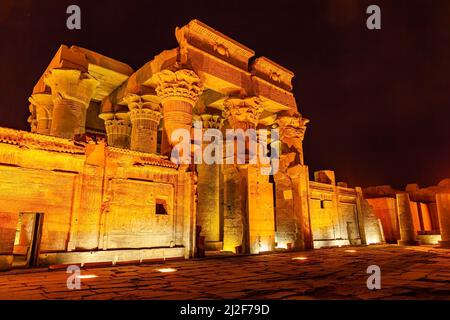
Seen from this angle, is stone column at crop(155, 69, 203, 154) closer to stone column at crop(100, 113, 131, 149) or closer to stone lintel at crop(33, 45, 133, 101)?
stone lintel at crop(33, 45, 133, 101)

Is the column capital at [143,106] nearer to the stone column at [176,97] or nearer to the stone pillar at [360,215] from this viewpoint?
the stone column at [176,97]

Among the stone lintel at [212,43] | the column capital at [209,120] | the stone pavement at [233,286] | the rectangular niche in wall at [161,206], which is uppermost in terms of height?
the stone lintel at [212,43]

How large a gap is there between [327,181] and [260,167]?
642 centimetres

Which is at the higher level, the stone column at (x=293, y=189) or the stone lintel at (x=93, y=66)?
the stone lintel at (x=93, y=66)

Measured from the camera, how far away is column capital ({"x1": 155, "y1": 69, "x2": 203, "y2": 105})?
12742 millimetres

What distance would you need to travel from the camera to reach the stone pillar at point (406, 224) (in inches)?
750

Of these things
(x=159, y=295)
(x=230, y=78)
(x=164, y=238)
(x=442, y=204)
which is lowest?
(x=159, y=295)

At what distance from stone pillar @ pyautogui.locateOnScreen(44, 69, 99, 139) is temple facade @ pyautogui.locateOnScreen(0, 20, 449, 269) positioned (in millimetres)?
44

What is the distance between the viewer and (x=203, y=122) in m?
17.9

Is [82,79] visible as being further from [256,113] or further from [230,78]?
[256,113]

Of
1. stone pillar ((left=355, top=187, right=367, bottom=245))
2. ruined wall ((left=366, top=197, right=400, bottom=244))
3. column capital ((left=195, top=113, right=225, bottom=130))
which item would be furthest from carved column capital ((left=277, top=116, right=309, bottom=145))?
ruined wall ((left=366, top=197, right=400, bottom=244))

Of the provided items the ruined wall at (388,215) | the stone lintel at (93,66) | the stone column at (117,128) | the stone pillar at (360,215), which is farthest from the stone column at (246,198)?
the ruined wall at (388,215)

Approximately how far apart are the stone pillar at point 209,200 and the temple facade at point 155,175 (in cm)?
6

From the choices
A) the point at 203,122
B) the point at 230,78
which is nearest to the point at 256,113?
the point at 230,78
